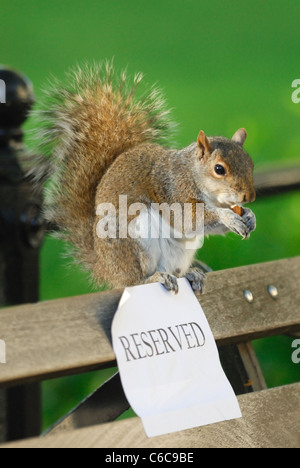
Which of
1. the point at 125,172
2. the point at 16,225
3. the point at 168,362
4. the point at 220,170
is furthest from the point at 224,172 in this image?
the point at 16,225

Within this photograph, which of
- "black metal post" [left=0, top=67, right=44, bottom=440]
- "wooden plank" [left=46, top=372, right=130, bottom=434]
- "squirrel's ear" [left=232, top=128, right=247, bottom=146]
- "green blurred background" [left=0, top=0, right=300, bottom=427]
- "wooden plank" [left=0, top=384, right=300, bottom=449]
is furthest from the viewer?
"green blurred background" [left=0, top=0, right=300, bottom=427]

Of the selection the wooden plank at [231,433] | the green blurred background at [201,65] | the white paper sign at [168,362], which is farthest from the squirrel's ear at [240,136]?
the green blurred background at [201,65]

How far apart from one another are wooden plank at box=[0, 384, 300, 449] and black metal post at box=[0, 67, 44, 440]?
1.89 ft

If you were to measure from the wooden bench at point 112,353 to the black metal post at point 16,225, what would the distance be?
0.44 m

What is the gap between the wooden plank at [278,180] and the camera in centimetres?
146

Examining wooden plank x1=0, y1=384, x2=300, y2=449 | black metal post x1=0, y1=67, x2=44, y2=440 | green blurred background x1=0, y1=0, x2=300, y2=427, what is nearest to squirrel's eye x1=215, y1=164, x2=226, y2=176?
wooden plank x1=0, y1=384, x2=300, y2=449

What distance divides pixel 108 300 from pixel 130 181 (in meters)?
0.21

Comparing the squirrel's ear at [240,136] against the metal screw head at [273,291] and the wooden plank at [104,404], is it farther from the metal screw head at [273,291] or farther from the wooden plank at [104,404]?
the wooden plank at [104,404]

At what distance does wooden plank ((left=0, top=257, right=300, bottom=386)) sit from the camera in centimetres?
88

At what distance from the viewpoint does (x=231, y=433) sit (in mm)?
929

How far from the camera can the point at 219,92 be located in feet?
13.5

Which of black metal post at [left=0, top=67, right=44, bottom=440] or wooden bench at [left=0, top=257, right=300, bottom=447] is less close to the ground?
black metal post at [left=0, top=67, right=44, bottom=440]

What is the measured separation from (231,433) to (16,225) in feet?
2.04

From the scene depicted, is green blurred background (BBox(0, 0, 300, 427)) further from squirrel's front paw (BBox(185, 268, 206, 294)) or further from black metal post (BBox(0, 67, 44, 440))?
squirrel's front paw (BBox(185, 268, 206, 294))
